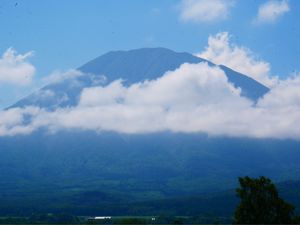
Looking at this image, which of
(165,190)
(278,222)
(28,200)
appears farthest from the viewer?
(165,190)

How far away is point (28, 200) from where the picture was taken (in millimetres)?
147750

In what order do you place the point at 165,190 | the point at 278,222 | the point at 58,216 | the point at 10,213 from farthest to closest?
the point at 165,190 < the point at 10,213 < the point at 58,216 < the point at 278,222

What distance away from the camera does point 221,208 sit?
422ft

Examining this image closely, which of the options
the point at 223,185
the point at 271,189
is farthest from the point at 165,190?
the point at 271,189

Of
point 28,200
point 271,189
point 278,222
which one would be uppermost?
point 28,200

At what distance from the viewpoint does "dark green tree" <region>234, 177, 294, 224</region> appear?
31.2 meters

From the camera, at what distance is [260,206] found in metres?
31.7

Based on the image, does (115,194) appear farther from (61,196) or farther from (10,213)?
(10,213)

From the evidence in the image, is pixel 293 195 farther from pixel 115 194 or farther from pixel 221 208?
pixel 115 194

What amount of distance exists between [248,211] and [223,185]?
167881 mm

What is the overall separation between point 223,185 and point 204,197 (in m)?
48.9

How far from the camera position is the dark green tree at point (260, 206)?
102 ft

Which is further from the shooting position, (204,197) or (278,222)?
(204,197)

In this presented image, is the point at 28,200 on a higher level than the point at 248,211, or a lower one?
higher
